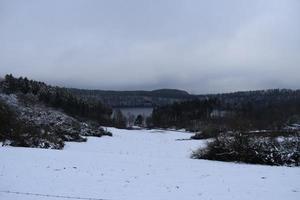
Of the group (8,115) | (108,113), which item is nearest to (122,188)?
(8,115)

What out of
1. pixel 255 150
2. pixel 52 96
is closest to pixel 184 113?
Answer: pixel 52 96

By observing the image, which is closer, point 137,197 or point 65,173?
point 137,197

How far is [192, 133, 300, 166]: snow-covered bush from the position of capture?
17.5 m

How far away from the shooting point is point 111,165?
589 inches

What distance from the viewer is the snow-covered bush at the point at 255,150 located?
17.5 meters

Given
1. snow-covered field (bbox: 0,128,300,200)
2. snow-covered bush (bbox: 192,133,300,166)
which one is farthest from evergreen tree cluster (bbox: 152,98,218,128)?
snow-covered field (bbox: 0,128,300,200)

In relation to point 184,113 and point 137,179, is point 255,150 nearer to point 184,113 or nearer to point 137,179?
point 137,179

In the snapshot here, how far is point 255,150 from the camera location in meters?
17.9

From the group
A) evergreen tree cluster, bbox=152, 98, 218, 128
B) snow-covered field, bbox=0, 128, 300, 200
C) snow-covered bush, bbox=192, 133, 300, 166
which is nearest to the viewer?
snow-covered field, bbox=0, 128, 300, 200

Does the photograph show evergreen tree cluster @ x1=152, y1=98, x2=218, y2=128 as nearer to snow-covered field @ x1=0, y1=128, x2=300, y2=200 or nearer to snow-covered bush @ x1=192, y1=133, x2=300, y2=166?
snow-covered bush @ x1=192, y1=133, x2=300, y2=166

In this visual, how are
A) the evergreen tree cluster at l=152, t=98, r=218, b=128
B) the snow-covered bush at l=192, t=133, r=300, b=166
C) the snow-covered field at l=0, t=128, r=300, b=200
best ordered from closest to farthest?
the snow-covered field at l=0, t=128, r=300, b=200
the snow-covered bush at l=192, t=133, r=300, b=166
the evergreen tree cluster at l=152, t=98, r=218, b=128

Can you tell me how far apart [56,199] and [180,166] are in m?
6.97

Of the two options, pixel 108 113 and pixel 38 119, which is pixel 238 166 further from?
pixel 108 113

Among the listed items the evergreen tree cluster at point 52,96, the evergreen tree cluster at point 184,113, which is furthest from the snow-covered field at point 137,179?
the evergreen tree cluster at point 184,113
